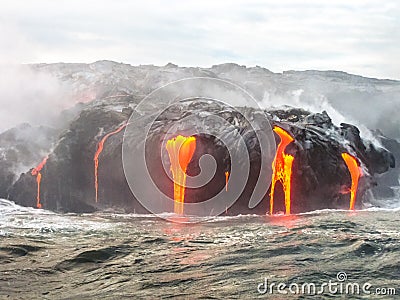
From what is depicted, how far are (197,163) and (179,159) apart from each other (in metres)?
1.06

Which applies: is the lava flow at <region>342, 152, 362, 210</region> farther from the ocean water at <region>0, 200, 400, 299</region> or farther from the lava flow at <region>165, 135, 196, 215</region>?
the lava flow at <region>165, 135, 196, 215</region>

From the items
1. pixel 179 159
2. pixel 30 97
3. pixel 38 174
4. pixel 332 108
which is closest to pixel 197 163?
pixel 179 159

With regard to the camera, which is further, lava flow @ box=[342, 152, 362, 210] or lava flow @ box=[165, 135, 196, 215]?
lava flow @ box=[342, 152, 362, 210]

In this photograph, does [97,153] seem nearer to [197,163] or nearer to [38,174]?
[38,174]

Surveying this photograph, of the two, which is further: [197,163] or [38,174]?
[38,174]

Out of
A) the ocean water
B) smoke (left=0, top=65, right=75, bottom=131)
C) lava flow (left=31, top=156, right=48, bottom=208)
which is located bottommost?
the ocean water

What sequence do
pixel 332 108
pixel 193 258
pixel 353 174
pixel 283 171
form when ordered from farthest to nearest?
pixel 332 108
pixel 353 174
pixel 283 171
pixel 193 258

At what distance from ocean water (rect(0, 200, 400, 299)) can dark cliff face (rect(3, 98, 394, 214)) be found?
15.8ft

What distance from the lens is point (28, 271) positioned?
1269 cm

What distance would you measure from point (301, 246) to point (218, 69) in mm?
49388

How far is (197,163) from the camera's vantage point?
2611 centimetres

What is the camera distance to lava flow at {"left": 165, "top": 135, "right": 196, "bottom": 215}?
26219 mm

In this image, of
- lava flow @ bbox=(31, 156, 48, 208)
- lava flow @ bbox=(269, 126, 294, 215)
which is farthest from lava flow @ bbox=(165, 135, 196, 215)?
lava flow @ bbox=(31, 156, 48, 208)

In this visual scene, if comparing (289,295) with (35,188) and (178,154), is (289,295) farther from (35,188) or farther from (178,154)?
(35,188)
